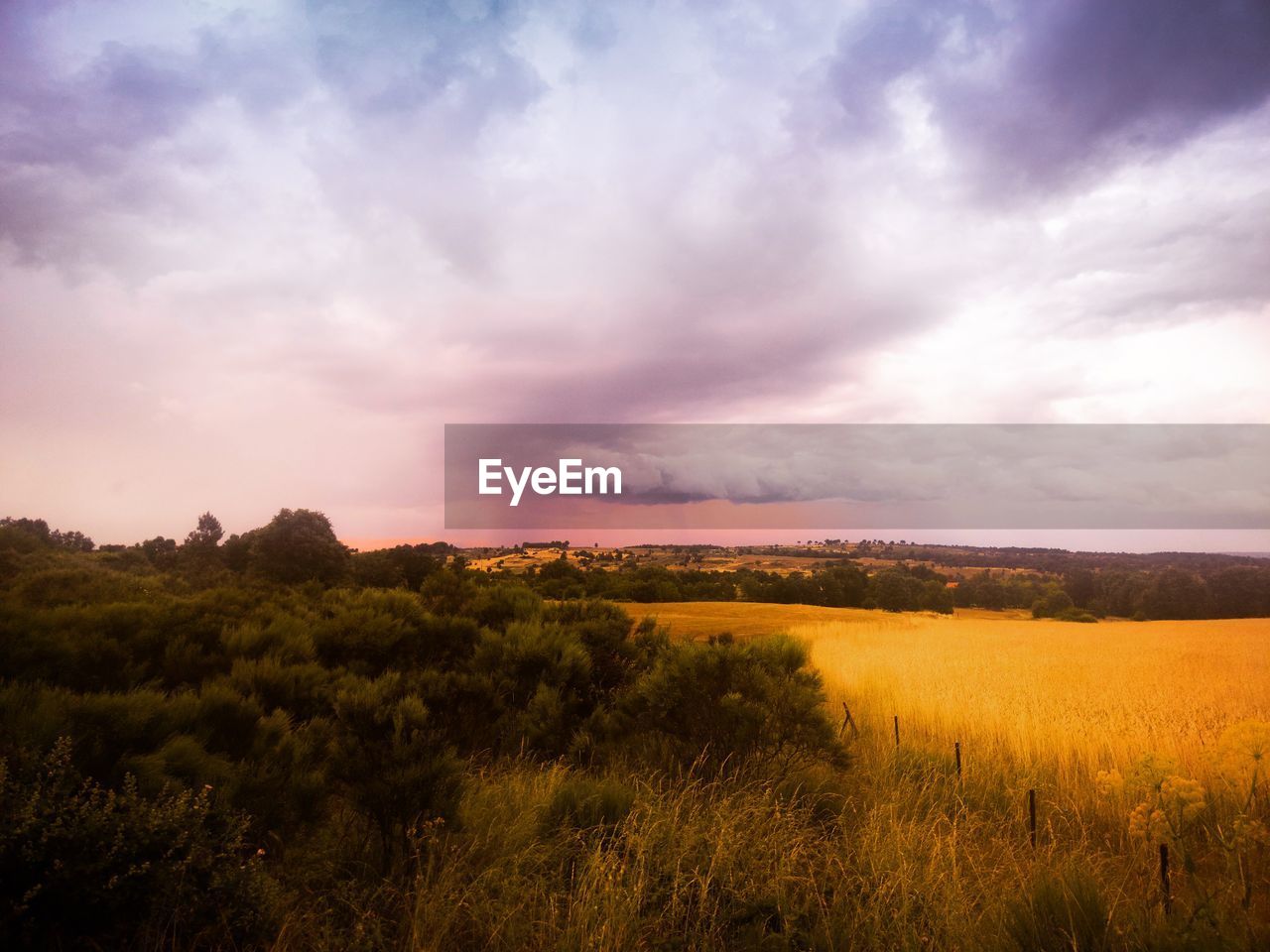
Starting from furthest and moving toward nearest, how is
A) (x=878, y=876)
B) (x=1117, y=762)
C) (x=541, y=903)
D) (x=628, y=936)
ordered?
(x=1117, y=762)
(x=878, y=876)
(x=541, y=903)
(x=628, y=936)

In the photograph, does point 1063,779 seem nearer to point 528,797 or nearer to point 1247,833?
Answer: point 1247,833

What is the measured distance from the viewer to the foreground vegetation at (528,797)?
123 inches

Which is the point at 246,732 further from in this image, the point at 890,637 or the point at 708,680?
the point at 890,637

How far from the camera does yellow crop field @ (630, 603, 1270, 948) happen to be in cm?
470

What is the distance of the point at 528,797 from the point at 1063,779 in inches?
290

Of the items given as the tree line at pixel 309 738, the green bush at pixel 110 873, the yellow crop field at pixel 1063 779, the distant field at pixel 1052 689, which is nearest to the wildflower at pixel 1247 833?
the yellow crop field at pixel 1063 779

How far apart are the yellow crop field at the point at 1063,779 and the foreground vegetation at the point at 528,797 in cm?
6

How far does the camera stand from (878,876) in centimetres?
434

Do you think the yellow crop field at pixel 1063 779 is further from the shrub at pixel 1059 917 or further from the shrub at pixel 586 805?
the shrub at pixel 586 805

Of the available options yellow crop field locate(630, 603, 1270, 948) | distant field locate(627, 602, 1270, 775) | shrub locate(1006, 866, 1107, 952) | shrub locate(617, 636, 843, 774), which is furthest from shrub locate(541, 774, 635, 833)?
distant field locate(627, 602, 1270, 775)

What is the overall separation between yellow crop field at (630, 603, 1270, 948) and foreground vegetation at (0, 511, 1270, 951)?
6cm

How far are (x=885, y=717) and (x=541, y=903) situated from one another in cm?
982

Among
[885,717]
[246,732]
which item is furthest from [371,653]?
[885,717]

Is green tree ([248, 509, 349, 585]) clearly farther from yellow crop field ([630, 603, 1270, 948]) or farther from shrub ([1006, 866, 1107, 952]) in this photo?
shrub ([1006, 866, 1107, 952])
